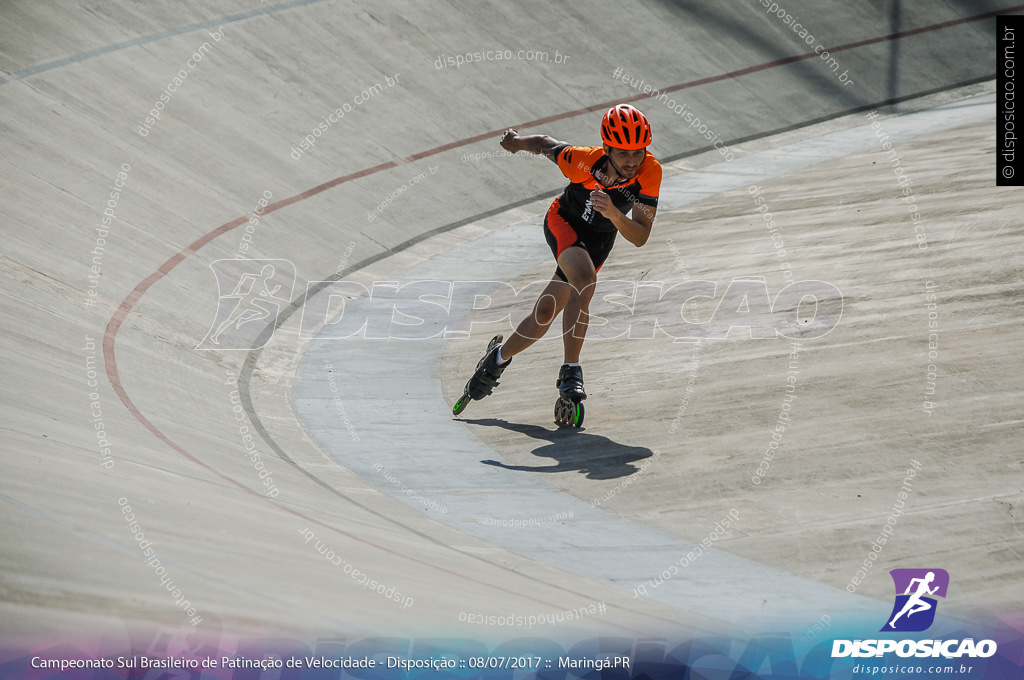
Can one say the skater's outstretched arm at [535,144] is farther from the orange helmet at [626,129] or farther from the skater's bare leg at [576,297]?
the skater's bare leg at [576,297]

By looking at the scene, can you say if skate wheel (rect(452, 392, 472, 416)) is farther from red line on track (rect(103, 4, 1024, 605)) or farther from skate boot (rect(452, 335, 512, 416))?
red line on track (rect(103, 4, 1024, 605))

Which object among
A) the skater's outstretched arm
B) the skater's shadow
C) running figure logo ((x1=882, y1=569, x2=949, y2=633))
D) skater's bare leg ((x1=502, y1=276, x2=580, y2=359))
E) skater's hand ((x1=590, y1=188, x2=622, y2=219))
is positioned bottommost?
running figure logo ((x1=882, y1=569, x2=949, y2=633))

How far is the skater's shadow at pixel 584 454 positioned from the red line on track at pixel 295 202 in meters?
1.21

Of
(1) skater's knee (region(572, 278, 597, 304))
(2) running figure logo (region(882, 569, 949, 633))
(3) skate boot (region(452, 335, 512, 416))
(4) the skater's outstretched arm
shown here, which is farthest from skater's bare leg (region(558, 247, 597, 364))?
(2) running figure logo (region(882, 569, 949, 633))

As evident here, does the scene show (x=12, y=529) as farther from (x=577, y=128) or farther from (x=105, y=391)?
(x=577, y=128)

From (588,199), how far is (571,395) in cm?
97

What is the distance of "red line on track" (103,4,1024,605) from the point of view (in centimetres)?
360

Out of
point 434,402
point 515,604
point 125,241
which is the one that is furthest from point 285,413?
point 515,604

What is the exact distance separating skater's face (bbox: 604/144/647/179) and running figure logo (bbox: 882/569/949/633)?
7.21 feet

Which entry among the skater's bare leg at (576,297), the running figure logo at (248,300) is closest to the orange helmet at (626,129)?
the skater's bare leg at (576,297)

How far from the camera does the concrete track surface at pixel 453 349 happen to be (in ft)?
9.85

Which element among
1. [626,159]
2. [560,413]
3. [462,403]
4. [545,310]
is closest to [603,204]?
[626,159]

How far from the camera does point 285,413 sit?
16.7ft

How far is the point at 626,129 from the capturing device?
455cm
